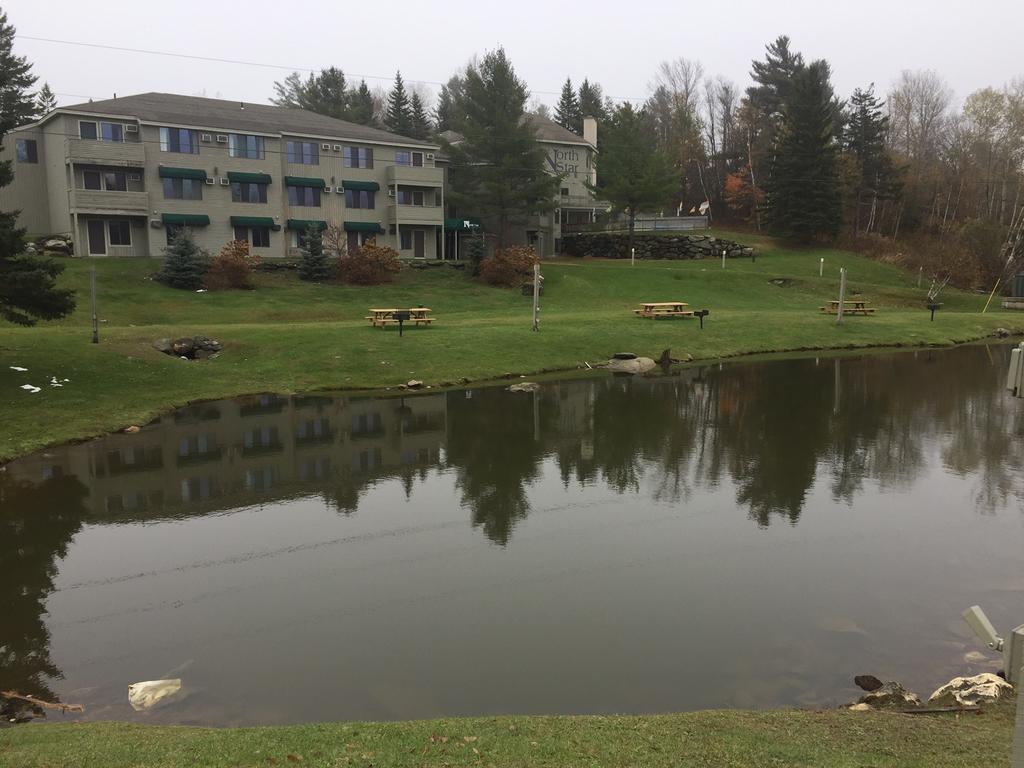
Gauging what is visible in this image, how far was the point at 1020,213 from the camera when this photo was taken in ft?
227

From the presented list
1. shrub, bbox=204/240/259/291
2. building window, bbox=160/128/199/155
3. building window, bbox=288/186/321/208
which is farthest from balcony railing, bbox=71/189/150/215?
building window, bbox=288/186/321/208

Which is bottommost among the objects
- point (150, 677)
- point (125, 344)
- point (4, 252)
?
point (150, 677)

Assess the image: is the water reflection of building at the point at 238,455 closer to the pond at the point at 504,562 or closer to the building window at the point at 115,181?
the pond at the point at 504,562

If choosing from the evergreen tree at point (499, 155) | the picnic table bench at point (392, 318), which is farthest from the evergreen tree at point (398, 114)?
the picnic table bench at point (392, 318)

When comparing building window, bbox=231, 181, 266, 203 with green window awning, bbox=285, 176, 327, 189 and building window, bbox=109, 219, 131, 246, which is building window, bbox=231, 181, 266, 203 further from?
building window, bbox=109, 219, 131, 246

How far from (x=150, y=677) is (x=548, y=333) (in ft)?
98.7

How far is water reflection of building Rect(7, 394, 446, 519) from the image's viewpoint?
1748 centimetres

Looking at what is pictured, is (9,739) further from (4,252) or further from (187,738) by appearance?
(4,252)

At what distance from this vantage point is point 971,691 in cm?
851

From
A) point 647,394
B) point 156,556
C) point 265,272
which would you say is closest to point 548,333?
point 647,394

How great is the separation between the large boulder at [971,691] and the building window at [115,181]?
5401 cm

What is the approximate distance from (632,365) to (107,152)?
36372 mm

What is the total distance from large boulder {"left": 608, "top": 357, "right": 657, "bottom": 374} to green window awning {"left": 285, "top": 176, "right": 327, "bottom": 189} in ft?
101

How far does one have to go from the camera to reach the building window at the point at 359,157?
2298 inches
